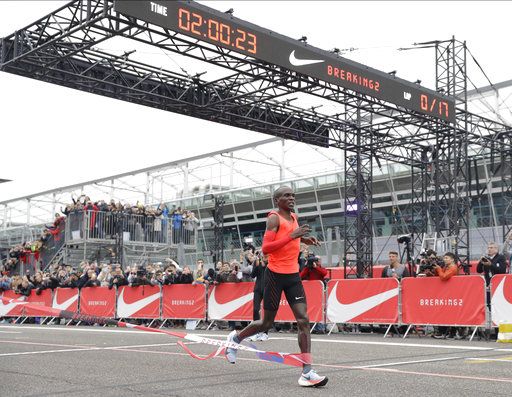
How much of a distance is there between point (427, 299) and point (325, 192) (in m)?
29.1

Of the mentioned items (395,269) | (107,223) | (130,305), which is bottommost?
(130,305)

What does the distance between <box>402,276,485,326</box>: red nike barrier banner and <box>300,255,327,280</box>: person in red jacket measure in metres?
2.25

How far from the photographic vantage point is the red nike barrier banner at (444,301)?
12641 mm

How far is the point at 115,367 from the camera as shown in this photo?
795 centimetres

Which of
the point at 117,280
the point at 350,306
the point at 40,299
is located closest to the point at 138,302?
the point at 117,280

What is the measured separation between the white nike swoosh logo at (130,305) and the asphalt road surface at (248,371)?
7.56 meters

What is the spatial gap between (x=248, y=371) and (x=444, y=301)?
6628 millimetres

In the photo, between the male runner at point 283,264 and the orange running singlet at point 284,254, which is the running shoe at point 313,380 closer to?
the male runner at point 283,264

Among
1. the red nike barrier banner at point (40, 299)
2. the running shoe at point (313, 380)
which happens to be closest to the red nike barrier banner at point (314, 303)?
the running shoe at point (313, 380)

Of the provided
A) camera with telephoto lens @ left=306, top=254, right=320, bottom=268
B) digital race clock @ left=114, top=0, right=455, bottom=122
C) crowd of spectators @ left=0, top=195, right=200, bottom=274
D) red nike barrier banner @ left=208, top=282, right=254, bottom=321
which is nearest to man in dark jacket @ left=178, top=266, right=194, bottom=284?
red nike barrier banner @ left=208, top=282, right=254, bottom=321

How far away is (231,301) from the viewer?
54.3 ft

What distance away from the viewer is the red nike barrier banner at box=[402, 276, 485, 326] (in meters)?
12.6

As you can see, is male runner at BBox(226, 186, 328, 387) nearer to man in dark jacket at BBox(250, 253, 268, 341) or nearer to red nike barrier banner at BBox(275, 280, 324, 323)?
man in dark jacket at BBox(250, 253, 268, 341)

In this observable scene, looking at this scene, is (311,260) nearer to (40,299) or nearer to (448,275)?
(448,275)
